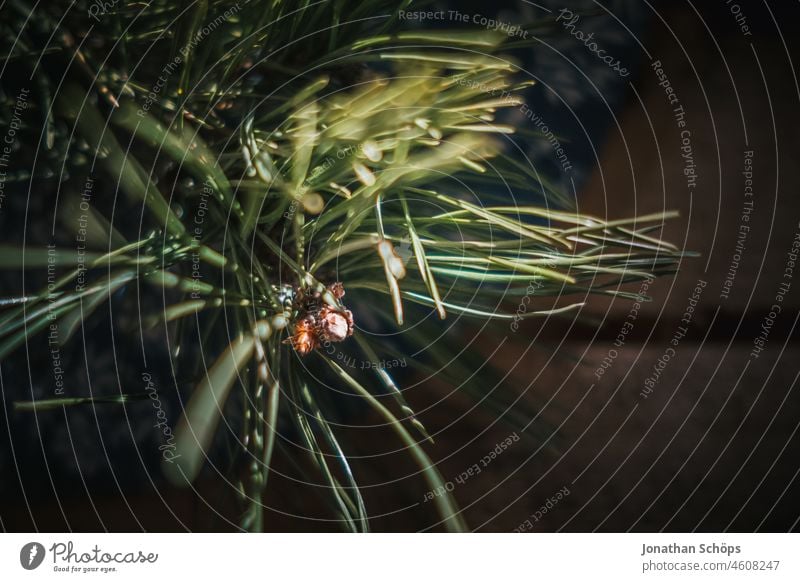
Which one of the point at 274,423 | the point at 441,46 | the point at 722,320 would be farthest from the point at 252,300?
the point at 722,320

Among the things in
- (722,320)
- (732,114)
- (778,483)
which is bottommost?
(778,483)

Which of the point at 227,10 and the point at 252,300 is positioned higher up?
the point at 227,10

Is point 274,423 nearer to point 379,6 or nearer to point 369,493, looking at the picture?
point 369,493

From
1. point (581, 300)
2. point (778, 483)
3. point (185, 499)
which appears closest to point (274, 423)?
point (185, 499)

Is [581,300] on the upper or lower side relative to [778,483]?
upper

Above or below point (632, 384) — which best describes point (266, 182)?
above
